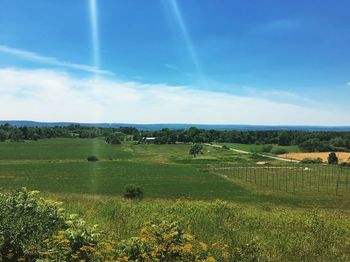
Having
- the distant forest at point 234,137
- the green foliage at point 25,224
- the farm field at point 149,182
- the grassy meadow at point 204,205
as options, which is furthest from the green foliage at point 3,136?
the green foliage at point 25,224

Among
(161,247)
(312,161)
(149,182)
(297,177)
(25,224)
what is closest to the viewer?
(161,247)

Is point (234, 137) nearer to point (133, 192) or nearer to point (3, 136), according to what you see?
point (3, 136)

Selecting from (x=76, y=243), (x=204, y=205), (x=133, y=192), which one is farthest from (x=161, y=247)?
(x=133, y=192)

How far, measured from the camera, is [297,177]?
67.6 m

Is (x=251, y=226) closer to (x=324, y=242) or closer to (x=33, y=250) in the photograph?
(x=324, y=242)

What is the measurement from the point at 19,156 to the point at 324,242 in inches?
3768

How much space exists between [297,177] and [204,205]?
5913cm

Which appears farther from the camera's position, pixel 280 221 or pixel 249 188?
pixel 249 188

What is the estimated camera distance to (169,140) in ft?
531

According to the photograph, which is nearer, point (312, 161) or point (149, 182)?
point (149, 182)

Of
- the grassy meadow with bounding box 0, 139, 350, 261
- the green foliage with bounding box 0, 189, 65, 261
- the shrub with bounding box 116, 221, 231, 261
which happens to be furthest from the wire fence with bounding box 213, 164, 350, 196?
the green foliage with bounding box 0, 189, 65, 261

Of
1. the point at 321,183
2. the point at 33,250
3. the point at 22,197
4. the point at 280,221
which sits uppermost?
the point at 22,197

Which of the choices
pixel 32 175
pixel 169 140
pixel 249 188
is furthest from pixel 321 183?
pixel 169 140

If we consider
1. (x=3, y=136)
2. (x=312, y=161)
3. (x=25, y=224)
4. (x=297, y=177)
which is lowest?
(x=297, y=177)
